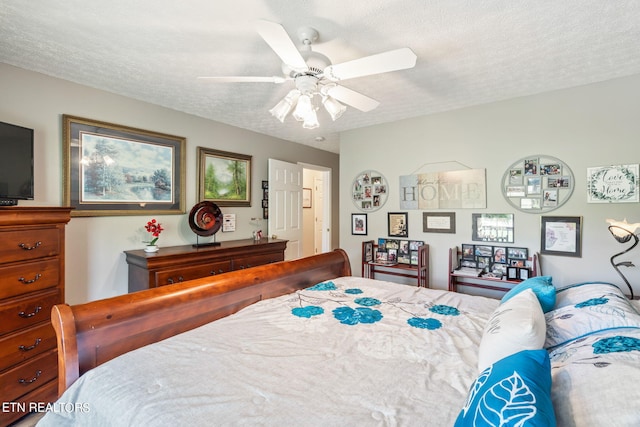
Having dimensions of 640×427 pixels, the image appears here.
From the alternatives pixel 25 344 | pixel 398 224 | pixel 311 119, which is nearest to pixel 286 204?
pixel 398 224

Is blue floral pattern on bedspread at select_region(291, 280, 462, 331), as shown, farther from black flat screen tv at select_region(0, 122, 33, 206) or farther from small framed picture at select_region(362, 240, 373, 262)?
black flat screen tv at select_region(0, 122, 33, 206)

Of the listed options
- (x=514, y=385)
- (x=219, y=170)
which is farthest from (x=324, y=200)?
(x=514, y=385)

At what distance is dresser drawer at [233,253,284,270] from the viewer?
332 cm

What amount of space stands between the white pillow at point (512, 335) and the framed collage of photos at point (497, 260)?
1.93m

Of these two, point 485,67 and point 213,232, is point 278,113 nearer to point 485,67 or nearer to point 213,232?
point 485,67

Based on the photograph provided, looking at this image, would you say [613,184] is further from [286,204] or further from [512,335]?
[286,204]

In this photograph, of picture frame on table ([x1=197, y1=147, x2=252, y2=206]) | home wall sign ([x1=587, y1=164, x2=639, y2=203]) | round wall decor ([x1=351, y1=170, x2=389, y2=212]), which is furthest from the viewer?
round wall decor ([x1=351, y1=170, x2=389, y2=212])

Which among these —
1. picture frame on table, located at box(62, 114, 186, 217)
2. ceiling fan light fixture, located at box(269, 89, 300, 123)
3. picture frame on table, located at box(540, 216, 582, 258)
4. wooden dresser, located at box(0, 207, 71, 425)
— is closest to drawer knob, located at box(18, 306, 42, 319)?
wooden dresser, located at box(0, 207, 71, 425)

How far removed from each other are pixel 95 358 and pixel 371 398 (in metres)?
1.12

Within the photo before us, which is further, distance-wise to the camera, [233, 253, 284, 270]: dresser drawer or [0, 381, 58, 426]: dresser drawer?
[233, 253, 284, 270]: dresser drawer

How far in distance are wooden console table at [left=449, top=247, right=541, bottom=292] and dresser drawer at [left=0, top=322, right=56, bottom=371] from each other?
334 cm

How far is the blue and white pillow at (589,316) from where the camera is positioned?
1.16 meters

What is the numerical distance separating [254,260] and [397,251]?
5.54 feet

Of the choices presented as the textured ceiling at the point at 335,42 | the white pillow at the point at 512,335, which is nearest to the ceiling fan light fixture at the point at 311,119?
the textured ceiling at the point at 335,42
